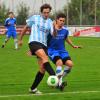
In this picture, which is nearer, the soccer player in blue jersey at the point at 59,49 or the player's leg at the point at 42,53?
the player's leg at the point at 42,53

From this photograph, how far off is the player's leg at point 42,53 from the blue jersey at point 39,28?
0.43 feet

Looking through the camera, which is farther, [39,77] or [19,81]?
[19,81]

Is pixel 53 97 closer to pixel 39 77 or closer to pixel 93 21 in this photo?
pixel 39 77

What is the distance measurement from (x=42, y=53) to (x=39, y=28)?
61 centimetres

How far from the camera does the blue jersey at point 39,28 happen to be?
34.5 feet

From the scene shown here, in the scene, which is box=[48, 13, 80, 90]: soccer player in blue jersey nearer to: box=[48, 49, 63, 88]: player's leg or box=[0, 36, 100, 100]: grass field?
box=[48, 49, 63, 88]: player's leg

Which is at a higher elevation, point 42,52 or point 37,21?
point 37,21

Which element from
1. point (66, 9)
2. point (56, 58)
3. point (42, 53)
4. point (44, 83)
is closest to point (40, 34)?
point (42, 53)

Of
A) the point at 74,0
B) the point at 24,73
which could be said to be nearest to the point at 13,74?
the point at 24,73

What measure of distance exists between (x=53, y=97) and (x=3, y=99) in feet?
3.51

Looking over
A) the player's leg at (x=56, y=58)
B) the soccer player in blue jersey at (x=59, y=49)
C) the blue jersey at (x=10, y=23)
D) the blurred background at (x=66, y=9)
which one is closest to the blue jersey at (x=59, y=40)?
the soccer player in blue jersey at (x=59, y=49)

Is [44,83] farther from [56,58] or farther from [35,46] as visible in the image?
[35,46]

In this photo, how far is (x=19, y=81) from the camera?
12.9 metres

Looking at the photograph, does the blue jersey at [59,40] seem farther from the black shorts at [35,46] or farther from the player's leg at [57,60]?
the black shorts at [35,46]
